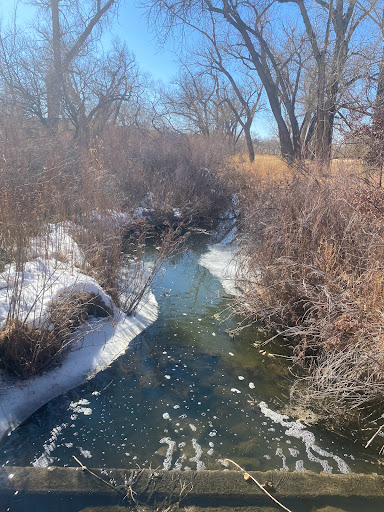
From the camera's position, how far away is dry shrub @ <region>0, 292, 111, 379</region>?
11.3ft

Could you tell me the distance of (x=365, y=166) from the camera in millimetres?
5395

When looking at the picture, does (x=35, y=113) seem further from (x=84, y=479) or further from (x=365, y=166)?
(x=84, y=479)

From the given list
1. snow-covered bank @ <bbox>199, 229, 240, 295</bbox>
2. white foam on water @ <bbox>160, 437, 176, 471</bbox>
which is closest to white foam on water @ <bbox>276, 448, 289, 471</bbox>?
white foam on water @ <bbox>160, 437, 176, 471</bbox>

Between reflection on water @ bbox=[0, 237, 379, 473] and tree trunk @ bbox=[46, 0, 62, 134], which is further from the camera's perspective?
tree trunk @ bbox=[46, 0, 62, 134]

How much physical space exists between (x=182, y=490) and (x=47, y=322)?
203 cm

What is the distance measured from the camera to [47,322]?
12.0 ft

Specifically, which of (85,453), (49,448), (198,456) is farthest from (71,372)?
(198,456)

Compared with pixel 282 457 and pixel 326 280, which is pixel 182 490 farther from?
pixel 326 280

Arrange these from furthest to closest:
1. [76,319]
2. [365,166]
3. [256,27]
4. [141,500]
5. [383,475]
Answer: [256,27] → [365,166] → [76,319] → [383,475] → [141,500]

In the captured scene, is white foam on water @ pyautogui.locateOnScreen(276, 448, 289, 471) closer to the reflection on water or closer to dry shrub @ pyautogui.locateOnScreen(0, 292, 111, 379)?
the reflection on water

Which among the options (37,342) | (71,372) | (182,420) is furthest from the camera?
(71,372)

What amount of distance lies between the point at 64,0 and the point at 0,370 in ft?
53.8

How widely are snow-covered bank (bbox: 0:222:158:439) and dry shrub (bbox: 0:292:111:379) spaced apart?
7 cm

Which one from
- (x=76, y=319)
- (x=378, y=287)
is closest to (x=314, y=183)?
(x=378, y=287)
